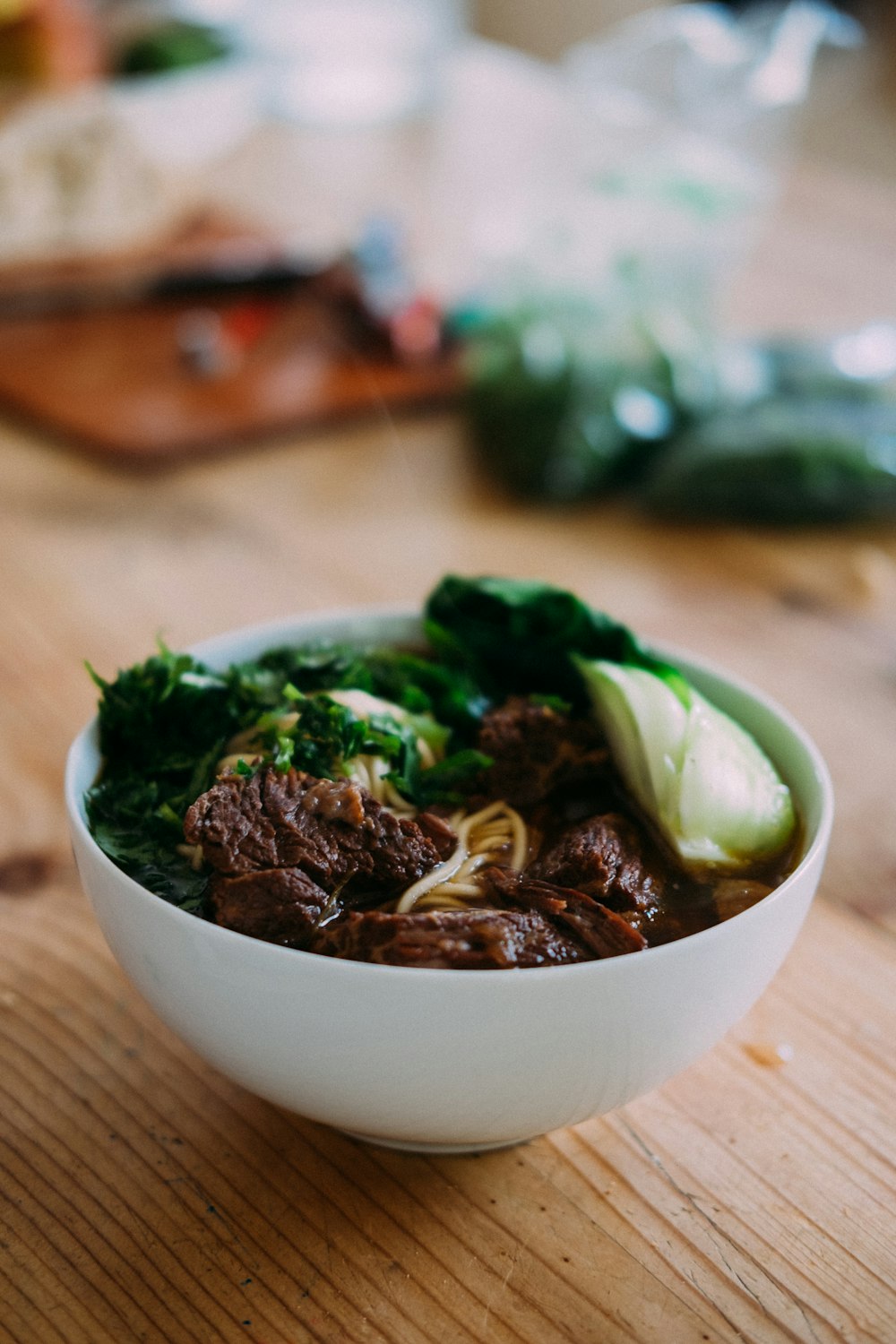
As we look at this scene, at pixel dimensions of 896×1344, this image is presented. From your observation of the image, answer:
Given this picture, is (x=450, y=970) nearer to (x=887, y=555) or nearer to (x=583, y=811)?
(x=583, y=811)

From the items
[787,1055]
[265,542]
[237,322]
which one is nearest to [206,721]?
[787,1055]

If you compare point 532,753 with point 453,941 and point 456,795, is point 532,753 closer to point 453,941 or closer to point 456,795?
point 456,795

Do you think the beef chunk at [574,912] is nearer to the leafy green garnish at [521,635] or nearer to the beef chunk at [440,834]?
the beef chunk at [440,834]

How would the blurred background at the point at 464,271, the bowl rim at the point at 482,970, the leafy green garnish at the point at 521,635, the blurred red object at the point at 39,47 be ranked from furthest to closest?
the blurred red object at the point at 39,47 < the blurred background at the point at 464,271 < the leafy green garnish at the point at 521,635 < the bowl rim at the point at 482,970

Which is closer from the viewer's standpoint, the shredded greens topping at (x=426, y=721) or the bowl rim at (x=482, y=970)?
the bowl rim at (x=482, y=970)

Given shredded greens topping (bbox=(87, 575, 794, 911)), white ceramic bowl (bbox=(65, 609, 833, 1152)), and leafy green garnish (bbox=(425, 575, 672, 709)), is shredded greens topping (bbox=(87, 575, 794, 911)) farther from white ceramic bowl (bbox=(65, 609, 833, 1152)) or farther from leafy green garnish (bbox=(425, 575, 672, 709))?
white ceramic bowl (bbox=(65, 609, 833, 1152))

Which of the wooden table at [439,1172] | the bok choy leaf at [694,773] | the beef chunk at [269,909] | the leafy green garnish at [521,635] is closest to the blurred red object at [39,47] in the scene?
the wooden table at [439,1172]
